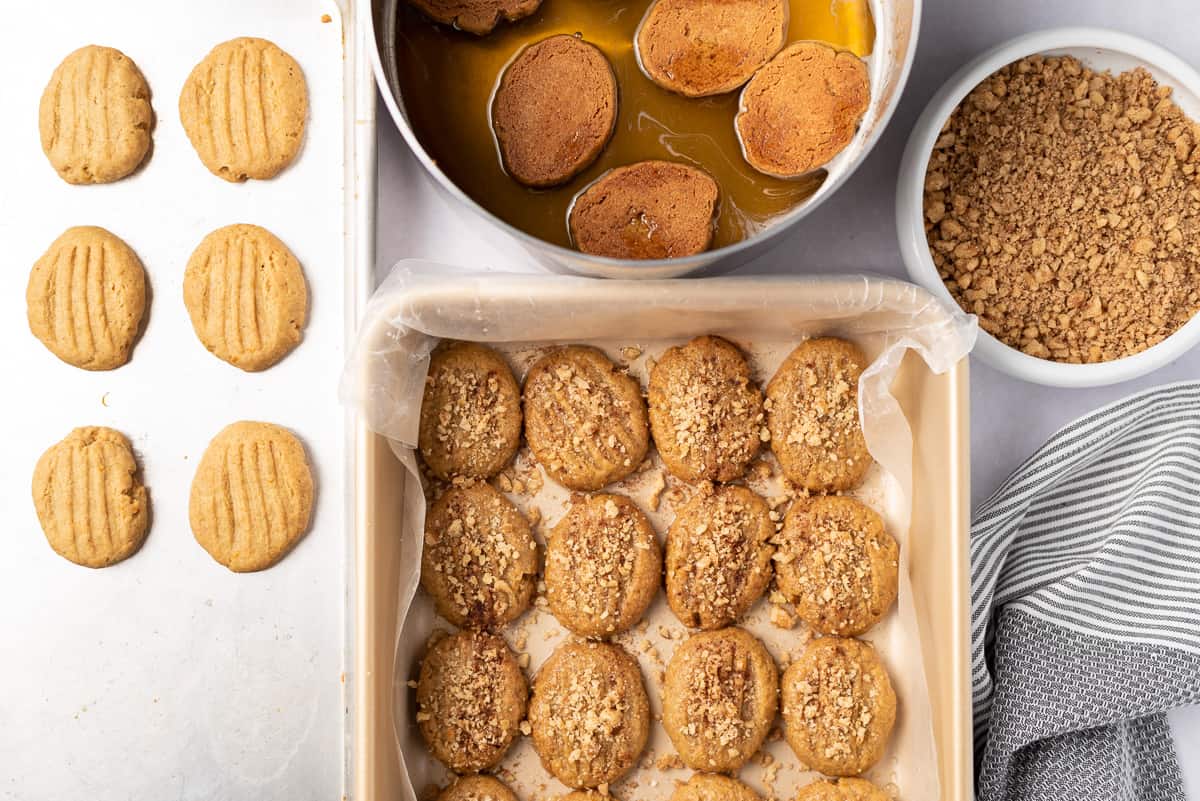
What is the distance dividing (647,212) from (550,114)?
0.45 ft

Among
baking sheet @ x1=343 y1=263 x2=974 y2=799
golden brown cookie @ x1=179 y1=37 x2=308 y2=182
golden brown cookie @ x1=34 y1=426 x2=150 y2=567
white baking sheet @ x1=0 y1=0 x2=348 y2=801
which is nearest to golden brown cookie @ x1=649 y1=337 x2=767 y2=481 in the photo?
baking sheet @ x1=343 y1=263 x2=974 y2=799

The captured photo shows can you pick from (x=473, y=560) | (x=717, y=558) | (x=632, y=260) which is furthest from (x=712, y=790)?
(x=632, y=260)

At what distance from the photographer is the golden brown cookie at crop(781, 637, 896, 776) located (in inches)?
44.7

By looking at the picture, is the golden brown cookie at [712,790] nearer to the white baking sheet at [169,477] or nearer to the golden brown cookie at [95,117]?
the white baking sheet at [169,477]

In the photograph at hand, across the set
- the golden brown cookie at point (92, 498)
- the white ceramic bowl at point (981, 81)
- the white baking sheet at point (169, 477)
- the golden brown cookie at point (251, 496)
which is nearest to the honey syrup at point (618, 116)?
the white ceramic bowl at point (981, 81)

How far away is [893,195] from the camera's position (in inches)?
46.7

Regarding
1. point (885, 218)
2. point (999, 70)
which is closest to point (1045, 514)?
point (885, 218)

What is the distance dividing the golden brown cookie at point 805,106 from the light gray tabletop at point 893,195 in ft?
0.73

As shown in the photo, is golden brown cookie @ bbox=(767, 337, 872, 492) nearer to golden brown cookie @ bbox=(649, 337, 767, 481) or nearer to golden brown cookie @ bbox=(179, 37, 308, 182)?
golden brown cookie @ bbox=(649, 337, 767, 481)

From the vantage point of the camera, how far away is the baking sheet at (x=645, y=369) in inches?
40.7

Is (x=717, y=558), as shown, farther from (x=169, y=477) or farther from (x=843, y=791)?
(x=169, y=477)

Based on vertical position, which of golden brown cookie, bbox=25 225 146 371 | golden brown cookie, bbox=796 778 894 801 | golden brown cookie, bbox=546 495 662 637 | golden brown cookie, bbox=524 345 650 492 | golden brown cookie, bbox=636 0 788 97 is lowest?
golden brown cookie, bbox=796 778 894 801

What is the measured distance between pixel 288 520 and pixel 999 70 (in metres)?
0.99

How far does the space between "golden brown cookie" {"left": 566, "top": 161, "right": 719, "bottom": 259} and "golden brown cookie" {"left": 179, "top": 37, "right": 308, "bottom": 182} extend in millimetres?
440
